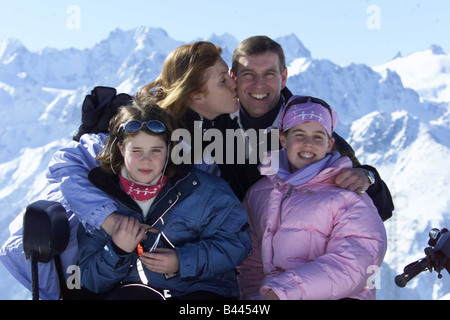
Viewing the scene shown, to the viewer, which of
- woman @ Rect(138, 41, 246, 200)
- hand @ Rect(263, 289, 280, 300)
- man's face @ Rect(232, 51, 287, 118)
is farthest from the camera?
man's face @ Rect(232, 51, 287, 118)

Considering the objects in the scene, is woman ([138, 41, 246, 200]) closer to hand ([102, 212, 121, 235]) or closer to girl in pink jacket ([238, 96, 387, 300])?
girl in pink jacket ([238, 96, 387, 300])

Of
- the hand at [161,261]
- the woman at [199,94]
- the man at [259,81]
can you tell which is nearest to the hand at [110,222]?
the hand at [161,261]

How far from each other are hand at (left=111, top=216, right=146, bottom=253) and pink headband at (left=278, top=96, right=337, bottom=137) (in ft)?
4.37

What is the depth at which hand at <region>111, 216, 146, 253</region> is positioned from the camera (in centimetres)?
365

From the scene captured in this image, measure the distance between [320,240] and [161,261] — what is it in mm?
1047

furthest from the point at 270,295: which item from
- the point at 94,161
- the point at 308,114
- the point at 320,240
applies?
the point at 94,161

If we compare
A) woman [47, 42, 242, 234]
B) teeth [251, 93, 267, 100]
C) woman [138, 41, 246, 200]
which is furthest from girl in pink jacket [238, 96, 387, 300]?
teeth [251, 93, 267, 100]

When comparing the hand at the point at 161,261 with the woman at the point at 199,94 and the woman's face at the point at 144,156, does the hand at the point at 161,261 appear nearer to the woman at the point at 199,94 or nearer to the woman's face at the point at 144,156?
the woman's face at the point at 144,156

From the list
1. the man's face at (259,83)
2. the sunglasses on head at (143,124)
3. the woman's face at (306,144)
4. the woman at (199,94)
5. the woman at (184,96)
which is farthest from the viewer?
the man's face at (259,83)

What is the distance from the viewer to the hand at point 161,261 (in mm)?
3691

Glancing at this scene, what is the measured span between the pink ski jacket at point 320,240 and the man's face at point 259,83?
4.56 ft

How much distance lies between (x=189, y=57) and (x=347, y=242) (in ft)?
6.86
